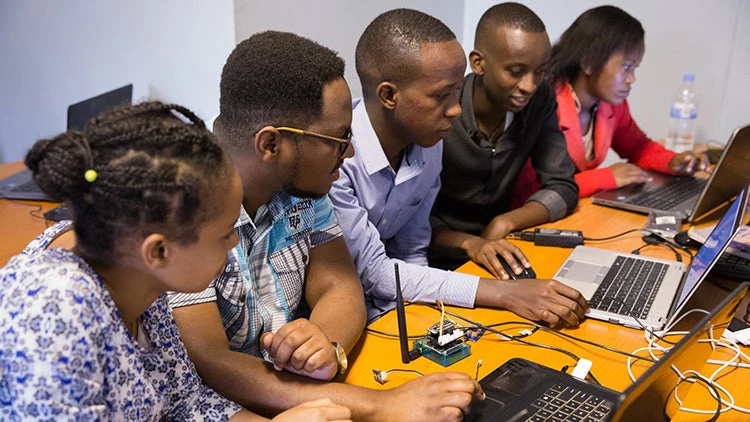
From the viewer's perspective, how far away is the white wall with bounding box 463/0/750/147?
2.93 meters

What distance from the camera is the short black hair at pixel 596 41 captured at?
7.64 ft

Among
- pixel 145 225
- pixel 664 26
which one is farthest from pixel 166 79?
pixel 664 26

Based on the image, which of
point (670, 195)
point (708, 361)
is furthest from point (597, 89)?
point (708, 361)

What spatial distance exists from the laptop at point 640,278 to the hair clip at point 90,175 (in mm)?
994

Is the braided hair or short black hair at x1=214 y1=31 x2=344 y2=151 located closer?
the braided hair

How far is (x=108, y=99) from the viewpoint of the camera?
2234mm

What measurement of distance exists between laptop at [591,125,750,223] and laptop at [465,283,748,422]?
835 millimetres

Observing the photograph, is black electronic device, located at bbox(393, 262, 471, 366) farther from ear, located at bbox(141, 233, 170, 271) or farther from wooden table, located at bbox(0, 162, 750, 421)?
ear, located at bbox(141, 233, 170, 271)

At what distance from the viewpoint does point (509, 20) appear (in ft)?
6.27

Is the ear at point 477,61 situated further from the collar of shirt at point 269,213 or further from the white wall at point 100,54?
the collar of shirt at point 269,213

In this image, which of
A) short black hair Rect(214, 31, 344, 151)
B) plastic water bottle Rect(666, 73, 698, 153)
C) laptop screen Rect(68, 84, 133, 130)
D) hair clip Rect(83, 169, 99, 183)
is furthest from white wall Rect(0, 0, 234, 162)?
plastic water bottle Rect(666, 73, 698, 153)

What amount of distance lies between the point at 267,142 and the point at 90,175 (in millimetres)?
467

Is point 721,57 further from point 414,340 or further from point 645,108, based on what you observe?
point 414,340

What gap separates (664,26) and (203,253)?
280 cm
